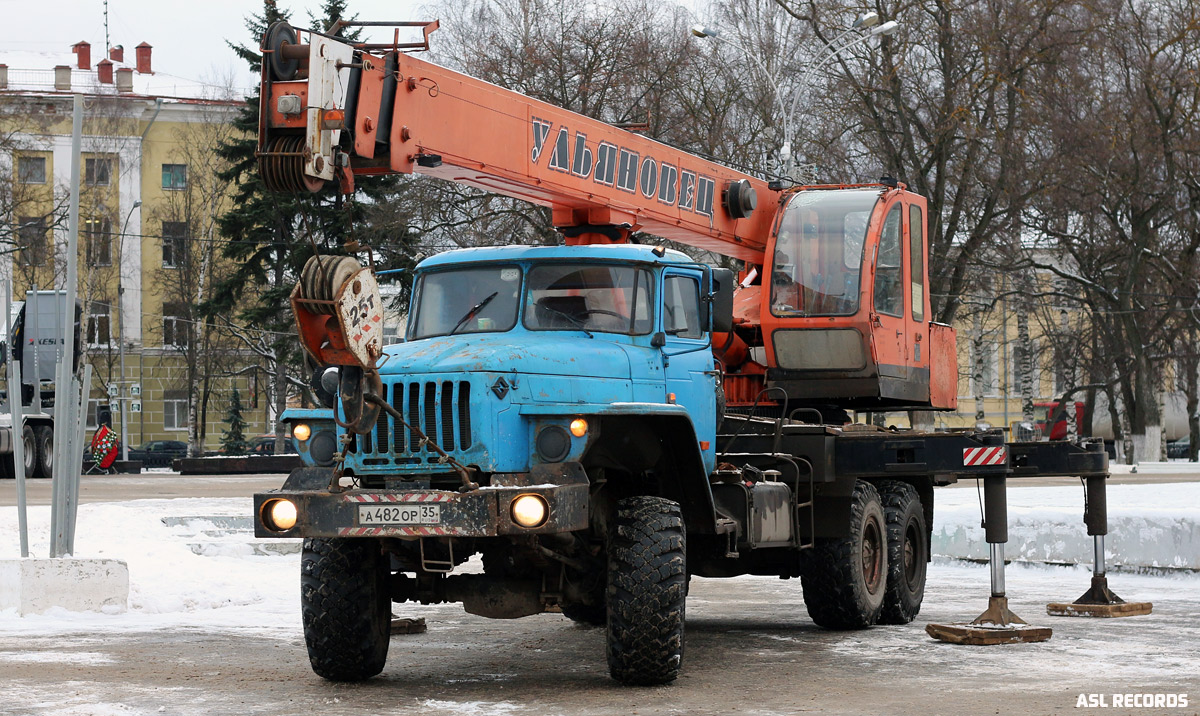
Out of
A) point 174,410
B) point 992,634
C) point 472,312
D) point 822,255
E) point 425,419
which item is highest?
point 174,410

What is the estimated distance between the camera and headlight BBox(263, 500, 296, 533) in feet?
27.6

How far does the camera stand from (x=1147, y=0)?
136ft

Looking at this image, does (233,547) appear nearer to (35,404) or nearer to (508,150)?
(508,150)

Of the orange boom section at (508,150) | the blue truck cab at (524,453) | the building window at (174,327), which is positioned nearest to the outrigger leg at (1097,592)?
the orange boom section at (508,150)

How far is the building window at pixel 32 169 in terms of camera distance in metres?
56.5

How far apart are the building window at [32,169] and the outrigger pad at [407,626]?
48.0 meters

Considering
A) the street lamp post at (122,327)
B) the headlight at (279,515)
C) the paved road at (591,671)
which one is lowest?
the paved road at (591,671)

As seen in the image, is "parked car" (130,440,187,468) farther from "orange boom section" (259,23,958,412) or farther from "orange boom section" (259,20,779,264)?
"orange boom section" (259,20,779,264)

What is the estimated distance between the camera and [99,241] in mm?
58688

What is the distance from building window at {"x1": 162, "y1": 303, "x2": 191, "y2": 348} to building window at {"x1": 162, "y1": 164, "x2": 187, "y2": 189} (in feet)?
15.8

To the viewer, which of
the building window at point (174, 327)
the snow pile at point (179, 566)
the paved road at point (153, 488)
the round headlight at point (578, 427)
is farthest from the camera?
the building window at point (174, 327)

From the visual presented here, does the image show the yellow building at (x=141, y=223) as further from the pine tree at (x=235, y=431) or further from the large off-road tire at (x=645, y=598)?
the large off-road tire at (x=645, y=598)

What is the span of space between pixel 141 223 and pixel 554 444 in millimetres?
55851

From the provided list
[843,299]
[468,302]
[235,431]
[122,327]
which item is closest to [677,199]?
[843,299]
